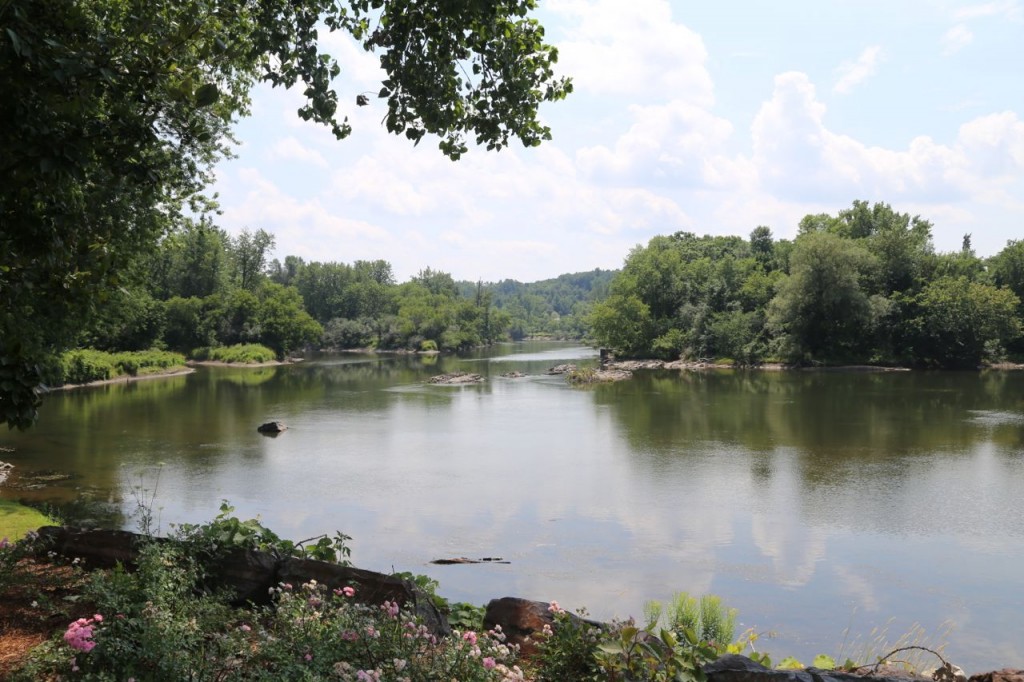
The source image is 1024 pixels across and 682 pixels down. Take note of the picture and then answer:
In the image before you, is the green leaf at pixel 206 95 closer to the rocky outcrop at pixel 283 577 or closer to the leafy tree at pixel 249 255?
the rocky outcrop at pixel 283 577

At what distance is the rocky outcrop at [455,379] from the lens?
5259 centimetres

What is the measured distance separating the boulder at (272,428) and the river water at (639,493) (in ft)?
2.10

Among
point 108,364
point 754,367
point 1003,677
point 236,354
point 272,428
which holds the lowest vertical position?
point 272,428

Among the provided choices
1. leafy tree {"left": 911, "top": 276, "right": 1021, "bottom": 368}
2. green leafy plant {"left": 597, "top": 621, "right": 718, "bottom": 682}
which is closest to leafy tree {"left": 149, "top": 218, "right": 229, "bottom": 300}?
leafy tree {"left": 911, "top": 276, "right": 1021, "bottom": 368}

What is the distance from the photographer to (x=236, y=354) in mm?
72562

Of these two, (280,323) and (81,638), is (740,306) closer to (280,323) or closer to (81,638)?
(280,323)

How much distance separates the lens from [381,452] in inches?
1008

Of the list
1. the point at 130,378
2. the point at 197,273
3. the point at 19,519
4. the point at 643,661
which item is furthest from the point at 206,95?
the point at 197,273

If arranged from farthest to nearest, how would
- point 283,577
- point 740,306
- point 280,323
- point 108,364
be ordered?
1. point 280,323
2. point 740,306
3. point 108,364
4. point 283,577

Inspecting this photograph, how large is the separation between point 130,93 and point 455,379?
4762 cm

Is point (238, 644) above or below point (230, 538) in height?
below

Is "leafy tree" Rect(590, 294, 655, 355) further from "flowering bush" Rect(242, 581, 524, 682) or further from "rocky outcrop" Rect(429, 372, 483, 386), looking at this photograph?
"flowering bush" Rect(242, 581, 524, 682)

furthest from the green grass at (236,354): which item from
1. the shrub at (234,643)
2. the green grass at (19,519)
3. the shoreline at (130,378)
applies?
the shrub at (234,643)

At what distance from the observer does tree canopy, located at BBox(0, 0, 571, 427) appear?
16.1 feet
